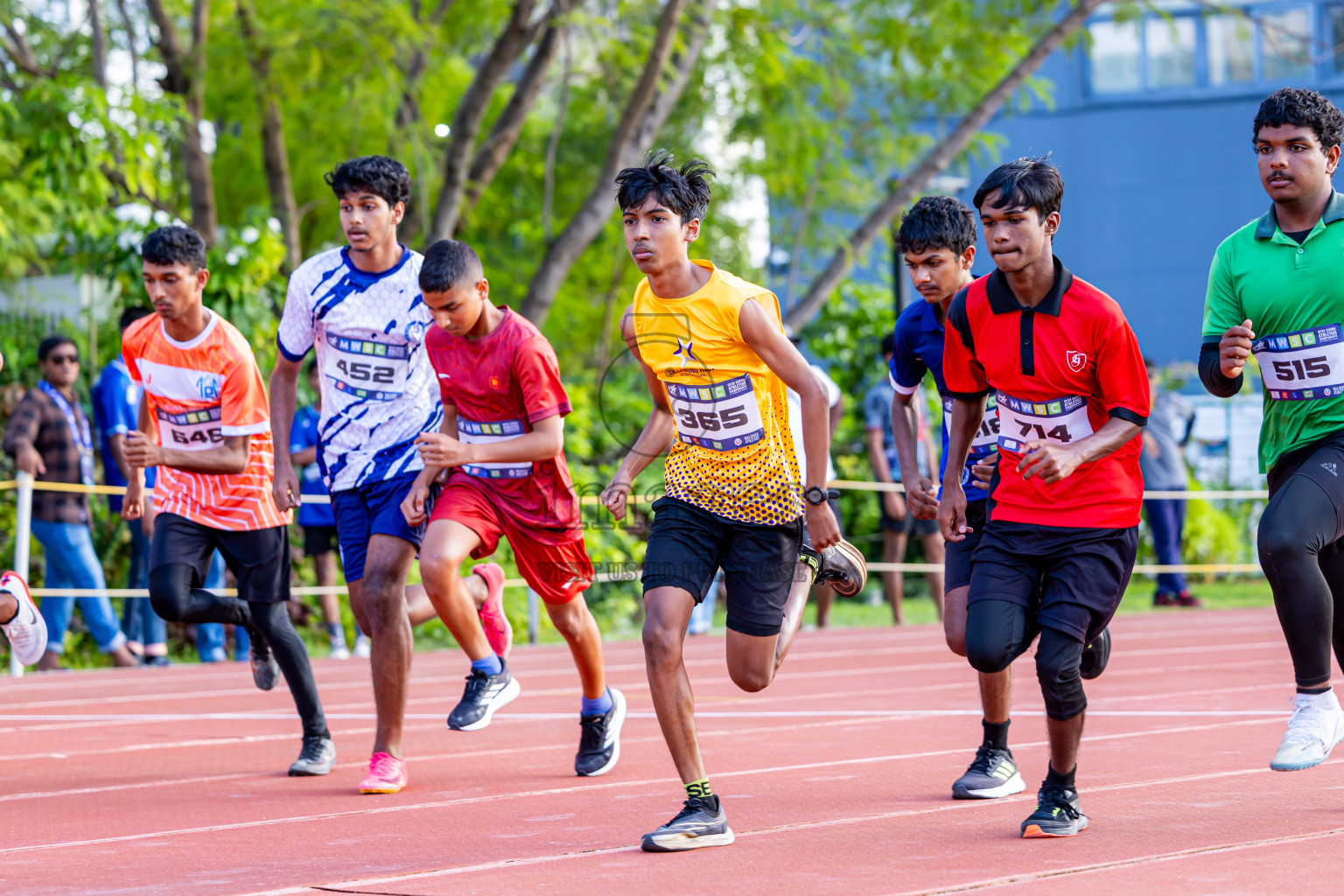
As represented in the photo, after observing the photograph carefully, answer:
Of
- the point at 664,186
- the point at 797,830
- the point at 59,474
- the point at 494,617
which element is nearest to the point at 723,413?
the point at 664,186

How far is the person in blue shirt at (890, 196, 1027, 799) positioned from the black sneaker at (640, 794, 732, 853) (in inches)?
47.8

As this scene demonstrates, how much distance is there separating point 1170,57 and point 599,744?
90.3 ft

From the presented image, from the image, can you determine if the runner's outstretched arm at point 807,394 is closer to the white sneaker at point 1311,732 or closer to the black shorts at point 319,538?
the white sneaker at point 1311,732

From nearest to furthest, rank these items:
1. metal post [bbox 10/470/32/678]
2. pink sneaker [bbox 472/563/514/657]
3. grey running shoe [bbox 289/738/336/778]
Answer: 1. grey running shoe [bbox 289/738/336/778]
2. pink sneaker [bbox 472/563/514/657]
3. metal post [bbox 10/470/32/678]

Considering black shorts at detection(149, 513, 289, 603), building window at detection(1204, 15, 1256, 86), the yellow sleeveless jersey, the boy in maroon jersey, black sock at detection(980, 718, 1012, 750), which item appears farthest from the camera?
building window at detection(1204, 15, 1256, 86)

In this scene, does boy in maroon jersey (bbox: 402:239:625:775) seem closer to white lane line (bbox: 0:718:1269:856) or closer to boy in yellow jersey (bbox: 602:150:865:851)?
white lane line (bbox: 0:718:1269:856)

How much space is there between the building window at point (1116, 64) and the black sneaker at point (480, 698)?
27.0 m

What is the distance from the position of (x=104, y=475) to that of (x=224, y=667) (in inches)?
74.0

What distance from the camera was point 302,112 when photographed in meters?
17.5

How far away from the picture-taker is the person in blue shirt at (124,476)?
37.7ft

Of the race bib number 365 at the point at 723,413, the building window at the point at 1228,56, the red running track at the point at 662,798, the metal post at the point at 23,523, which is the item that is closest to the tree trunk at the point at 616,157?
the metal post at the point at 23,523

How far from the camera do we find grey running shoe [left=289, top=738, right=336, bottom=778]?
6.69 meters

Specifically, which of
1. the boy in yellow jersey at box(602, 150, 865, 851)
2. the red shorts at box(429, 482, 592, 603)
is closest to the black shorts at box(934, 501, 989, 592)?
the boy in yellow jersey at box(602, 150, 865, 851)

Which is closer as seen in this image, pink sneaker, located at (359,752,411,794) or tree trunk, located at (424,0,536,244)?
pink sneaker, located at (359,752,411,794)
